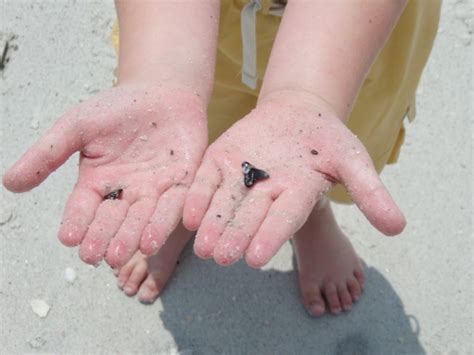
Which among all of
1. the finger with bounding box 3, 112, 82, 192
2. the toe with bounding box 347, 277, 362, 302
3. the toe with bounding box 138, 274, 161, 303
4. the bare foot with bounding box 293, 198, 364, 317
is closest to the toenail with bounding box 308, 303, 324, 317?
the bare foot with bounding box 293, 198, 364, 317

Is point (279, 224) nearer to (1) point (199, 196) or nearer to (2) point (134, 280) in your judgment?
(1) point (199, 196)

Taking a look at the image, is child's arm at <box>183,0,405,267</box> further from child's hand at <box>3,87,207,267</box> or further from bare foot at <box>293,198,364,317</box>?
bare foot at <box>293,198,364,317</box>

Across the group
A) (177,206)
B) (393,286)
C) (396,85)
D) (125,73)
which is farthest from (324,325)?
(125,73)

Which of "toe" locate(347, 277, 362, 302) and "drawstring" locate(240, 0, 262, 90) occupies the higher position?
"drawstring" locate(240, 0, 262, 90)

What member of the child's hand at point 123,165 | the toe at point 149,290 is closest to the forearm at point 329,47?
the child's hand at point 123,165

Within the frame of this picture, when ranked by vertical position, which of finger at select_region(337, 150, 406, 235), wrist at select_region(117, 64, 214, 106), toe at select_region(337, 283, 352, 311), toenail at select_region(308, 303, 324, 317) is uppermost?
finger at select_region(337, 150, 406, 235)

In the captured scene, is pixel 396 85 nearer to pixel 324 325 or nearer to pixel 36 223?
pixel 324 325

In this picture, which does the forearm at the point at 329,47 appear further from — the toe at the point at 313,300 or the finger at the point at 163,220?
the toe at the point at 313,300
